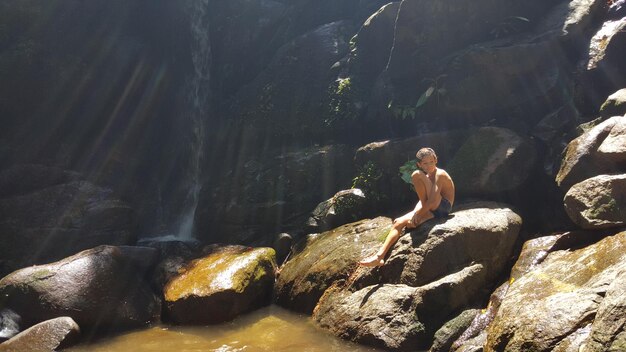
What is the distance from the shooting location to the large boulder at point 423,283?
6.18m

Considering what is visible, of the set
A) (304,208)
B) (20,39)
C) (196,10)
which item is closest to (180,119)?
(196,10)

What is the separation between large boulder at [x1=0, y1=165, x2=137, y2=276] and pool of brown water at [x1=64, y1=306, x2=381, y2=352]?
5.30m

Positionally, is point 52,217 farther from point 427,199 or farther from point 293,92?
point 427,199

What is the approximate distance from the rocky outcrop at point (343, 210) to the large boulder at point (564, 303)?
4451mm

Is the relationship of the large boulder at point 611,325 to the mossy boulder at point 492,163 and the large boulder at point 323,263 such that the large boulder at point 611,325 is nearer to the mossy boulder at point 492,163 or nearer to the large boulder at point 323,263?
the large boulder at point 323,263

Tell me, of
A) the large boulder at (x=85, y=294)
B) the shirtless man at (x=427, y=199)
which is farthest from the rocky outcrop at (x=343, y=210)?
the large boulder at (x=85, y=294)

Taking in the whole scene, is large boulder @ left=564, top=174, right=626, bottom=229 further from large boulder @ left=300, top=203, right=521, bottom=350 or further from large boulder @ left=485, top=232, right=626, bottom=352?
large boulder @ left=300, top=203, right=521, bottom=350

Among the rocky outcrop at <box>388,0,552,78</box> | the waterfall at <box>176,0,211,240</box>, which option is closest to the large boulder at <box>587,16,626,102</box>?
the rocky outcrop at <box>388,0,552,78</box>

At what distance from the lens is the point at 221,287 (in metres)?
7.95

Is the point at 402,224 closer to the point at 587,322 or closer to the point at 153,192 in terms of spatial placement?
the point at 587,322

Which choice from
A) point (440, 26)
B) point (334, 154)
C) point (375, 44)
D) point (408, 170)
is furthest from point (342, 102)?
point (408, 170)

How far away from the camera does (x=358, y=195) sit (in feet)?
33.4

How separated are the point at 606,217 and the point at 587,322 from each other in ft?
9.29

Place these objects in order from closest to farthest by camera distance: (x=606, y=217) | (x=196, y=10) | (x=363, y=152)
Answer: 1. (x=606, y=217)
2. (x=363, y=152)
3. (x=196, y=10)
